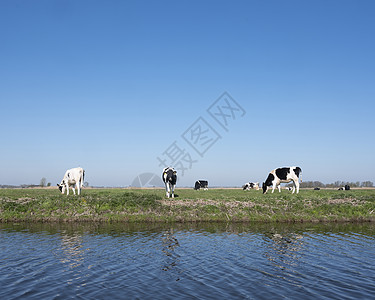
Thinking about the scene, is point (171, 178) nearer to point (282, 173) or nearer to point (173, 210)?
point (173, 210)

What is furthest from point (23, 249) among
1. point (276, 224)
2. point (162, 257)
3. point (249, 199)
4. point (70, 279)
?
point (249, 199)

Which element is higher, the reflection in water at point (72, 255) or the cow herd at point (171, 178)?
the cow herd at point (171, 178)

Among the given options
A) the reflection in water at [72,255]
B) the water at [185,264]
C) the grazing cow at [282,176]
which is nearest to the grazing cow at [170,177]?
the water at [185,264]

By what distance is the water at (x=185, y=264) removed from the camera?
10.0 meters

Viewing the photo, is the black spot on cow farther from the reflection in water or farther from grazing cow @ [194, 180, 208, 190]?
the reflection in water

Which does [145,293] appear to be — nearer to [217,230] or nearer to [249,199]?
[217,230]

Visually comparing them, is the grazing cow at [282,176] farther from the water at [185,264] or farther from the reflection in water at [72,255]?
the reflection in water at [72,255]

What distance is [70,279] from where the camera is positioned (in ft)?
36.7

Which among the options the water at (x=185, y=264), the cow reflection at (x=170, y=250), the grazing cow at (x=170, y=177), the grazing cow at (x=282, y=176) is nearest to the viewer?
the water at (x=185, y=264)

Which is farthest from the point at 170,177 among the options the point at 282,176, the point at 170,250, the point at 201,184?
the point at 201,184

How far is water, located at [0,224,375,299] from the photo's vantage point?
10.0 metres

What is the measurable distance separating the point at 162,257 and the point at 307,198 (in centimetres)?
2193

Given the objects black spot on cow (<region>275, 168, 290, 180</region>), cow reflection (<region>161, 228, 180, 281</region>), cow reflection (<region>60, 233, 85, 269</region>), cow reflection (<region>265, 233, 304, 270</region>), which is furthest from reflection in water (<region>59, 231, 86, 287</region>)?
black spot on cow (<region>275, 168, 290, 180</region>)

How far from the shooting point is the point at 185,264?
1321 cm
